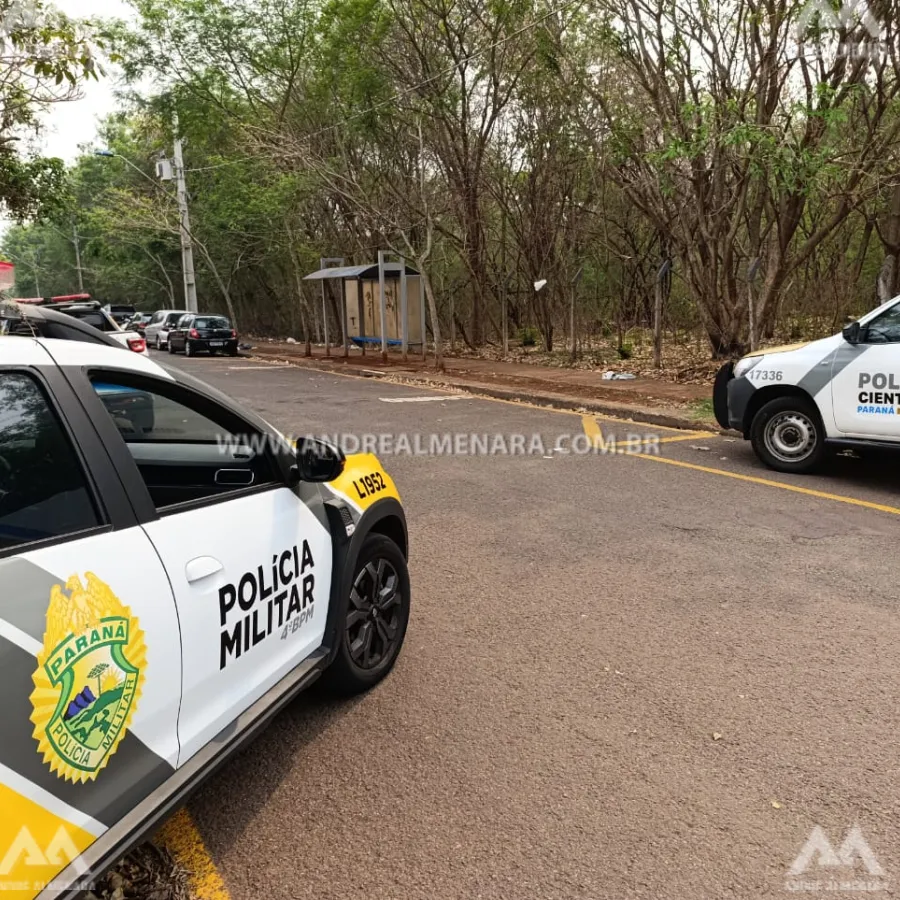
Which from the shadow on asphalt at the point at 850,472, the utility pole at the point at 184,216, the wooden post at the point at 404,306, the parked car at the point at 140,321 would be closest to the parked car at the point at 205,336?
the utility pole at the point at 184,216

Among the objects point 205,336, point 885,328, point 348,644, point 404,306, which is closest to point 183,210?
point 205,336

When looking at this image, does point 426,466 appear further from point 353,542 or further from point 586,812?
point 586,812

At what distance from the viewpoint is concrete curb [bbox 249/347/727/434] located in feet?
35.0

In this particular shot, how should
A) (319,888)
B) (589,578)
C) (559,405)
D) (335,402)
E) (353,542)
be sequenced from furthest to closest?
(335,402) < (559,405) < (589,578) < (353,542) < (319,888)

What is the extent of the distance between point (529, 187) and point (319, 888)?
877 inches

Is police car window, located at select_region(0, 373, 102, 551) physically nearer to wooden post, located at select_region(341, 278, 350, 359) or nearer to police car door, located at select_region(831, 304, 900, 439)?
police car door, located at select_region(831, 304, 900, 439)

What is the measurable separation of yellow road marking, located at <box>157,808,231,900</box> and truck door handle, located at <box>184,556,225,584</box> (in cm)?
86

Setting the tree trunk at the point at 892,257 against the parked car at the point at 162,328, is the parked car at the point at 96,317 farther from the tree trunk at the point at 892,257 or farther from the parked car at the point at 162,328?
the parked car at the point at 162,328

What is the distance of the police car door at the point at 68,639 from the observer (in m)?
1.67

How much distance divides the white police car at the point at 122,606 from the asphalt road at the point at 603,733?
1.41 feet

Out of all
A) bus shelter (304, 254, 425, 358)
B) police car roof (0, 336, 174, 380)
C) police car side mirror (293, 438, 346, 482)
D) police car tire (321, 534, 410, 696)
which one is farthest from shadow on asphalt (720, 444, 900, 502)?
bus shelter (304, 254, 425, 358)

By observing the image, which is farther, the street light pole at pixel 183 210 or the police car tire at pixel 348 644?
the street light pole at pixel 183 210

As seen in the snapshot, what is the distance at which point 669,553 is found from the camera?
17.1ft

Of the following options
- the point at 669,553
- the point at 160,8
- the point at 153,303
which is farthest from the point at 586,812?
the point at 153,303
